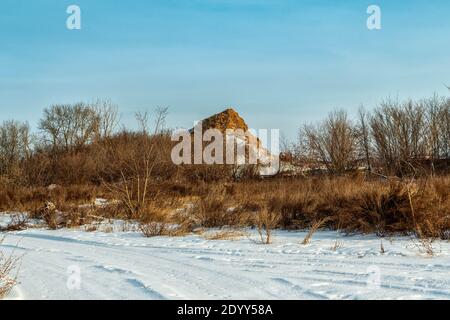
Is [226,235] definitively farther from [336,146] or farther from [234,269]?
[336,146]

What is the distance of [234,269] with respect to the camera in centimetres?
574

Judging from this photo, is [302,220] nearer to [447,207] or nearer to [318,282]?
[447,207]

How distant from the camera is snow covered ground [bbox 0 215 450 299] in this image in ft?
14.9

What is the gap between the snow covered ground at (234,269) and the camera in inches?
179

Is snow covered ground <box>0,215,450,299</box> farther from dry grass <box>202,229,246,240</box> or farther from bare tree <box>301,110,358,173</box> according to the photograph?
bare tree <box>301,110,358,173</box>

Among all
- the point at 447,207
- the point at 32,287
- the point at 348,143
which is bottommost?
the point at 32,287

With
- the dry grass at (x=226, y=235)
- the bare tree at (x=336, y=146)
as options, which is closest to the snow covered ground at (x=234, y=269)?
the dry grass at (x=226, y=235)

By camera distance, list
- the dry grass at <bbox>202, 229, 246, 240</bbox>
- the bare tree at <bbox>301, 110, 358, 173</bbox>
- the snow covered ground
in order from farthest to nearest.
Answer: the bare tree at <bbox>301, 110, 358, 173</bbox> < the dry grass at <bbox>202, 229, 246, 240</bbox> < the snow covered ground

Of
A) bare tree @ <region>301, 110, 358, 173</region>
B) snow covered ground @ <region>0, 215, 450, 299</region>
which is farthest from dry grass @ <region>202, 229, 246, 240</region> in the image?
bare tree @ <region>301, 110, 358, 173</region>

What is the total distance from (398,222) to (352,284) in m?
3.97

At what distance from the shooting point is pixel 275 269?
224 inches

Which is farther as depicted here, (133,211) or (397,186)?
(133,211)

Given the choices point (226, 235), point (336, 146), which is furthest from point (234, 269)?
point (336, 146)
